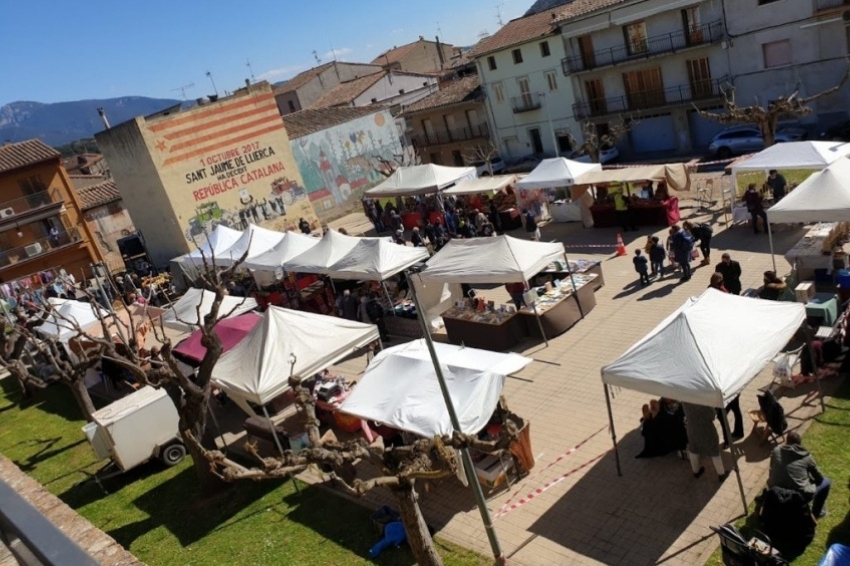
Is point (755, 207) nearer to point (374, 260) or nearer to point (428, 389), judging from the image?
point (374, 260)

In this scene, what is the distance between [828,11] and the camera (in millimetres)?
27656

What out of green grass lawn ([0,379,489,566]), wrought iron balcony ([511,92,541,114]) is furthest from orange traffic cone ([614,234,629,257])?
wrought iron balcony ([511,92,541,114])

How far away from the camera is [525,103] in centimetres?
4253

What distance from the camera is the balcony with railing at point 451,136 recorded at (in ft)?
151

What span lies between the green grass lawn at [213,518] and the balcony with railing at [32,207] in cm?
2324

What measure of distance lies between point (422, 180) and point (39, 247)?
2212 cm

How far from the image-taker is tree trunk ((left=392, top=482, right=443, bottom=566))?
727 cm

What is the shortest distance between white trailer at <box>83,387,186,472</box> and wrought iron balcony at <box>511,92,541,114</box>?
33630 mm

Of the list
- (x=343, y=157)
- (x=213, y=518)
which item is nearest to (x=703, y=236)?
(x=213, y=518)

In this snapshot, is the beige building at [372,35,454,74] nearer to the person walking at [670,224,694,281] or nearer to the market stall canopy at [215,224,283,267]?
the market stall canopy at [215,224,283,267]

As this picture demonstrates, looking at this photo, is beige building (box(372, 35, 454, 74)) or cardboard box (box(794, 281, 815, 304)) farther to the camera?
beige building (box(372, 35, 454, 74))

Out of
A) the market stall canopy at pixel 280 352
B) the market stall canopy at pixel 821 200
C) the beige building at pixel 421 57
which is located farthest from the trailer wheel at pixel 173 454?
the beige building at pixel 421 57

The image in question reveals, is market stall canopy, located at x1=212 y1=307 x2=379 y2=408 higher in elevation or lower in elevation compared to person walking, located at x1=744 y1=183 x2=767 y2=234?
higher

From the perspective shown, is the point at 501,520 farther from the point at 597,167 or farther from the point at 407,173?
the point at 407,173
